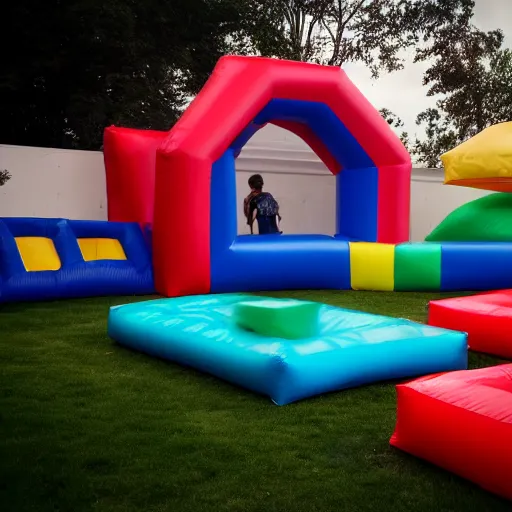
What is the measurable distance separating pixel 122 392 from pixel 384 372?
109 cm

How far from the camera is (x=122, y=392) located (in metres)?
2.95

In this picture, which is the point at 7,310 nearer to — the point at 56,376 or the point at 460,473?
the point at 56,376

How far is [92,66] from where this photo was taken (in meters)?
14.8

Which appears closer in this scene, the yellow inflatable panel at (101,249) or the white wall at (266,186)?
the yellow inflatable panel at (101,249)

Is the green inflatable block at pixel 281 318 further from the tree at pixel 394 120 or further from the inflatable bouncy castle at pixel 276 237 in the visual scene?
the tree at pixel 394 120

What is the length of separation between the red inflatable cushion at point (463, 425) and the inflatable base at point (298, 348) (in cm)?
57

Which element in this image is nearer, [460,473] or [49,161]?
[460,473]

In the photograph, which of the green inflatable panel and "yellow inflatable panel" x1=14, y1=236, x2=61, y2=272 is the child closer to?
the green inflatable panel

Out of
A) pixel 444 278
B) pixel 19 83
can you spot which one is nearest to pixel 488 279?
pixel 444 278

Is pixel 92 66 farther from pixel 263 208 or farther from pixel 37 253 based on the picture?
pixel 37 253

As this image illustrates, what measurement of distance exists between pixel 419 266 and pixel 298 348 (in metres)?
3.71

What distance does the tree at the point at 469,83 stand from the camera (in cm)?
1991

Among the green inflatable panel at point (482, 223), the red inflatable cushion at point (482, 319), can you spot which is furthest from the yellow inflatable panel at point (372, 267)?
the red inflatable cushion at point (482, 319)

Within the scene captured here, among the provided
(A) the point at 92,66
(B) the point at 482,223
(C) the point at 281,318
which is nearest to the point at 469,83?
(A) the point at 92,66
